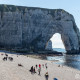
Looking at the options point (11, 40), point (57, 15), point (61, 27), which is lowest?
point (11, 40)

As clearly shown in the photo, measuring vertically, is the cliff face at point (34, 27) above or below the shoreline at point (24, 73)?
above

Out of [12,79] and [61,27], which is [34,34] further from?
[12,79]

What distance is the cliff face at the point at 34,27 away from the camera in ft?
343

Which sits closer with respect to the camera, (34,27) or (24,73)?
(24,73)

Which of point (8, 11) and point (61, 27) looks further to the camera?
point (61, 27)

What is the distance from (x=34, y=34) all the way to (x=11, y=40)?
49.9 feet

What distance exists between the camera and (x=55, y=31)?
11706 centimetres

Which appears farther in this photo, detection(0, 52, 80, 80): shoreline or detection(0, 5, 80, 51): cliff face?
detection(0, 5, 80, 51): cliff face

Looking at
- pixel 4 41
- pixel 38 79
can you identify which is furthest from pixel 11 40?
pixel 38 79

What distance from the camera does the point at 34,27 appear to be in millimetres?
111188

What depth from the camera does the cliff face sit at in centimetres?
10450

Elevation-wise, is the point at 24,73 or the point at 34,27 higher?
the point at 34,27

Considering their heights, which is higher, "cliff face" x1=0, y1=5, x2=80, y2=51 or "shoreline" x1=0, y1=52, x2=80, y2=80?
"cliff face" x1=0, y1=5, x2=80, y2=51

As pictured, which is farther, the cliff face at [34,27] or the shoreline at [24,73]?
the cliff face at [34,27]
